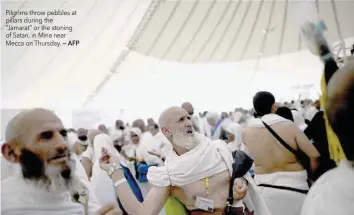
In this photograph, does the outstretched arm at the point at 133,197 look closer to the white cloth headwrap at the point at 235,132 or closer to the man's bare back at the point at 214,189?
the man's bare back at the point at 214,189

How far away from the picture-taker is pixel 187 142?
35.1 inches

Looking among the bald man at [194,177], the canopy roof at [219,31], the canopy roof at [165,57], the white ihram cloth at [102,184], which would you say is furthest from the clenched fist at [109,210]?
the canopy roof at [219,31]

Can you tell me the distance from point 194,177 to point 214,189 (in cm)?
5

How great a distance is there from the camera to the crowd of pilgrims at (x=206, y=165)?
0.41 m

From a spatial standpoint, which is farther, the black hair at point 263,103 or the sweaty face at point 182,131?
the black hair at point 263,103

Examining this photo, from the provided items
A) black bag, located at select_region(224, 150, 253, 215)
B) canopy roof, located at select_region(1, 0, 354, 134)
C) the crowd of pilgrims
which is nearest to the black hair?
the crowd of pilgrims

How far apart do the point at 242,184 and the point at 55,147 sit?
397 millimetres

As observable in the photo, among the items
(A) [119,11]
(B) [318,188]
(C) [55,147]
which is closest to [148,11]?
→ (A) [119,11]

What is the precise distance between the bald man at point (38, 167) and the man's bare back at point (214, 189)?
28 centimetres

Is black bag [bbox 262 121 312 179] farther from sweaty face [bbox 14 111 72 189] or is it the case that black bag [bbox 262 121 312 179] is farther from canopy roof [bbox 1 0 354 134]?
sweaty face [bbox 14 111 72 189]

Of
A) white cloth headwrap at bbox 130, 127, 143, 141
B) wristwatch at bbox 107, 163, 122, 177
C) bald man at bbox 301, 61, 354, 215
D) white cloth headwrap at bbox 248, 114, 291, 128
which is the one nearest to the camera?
bald man at bbox 301, 61, 354, 215

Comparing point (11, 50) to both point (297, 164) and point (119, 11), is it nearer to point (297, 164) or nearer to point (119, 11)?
point (119, 11)

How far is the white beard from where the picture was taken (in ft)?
2.92

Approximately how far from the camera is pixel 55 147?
62 centimetres
